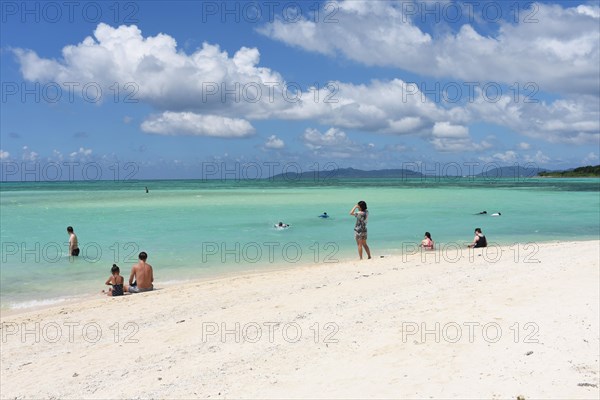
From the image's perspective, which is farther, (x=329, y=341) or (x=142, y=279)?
(x=142, y=279)

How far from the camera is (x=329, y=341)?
8.41 meters

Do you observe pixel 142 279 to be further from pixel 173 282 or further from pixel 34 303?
pixel 34 303

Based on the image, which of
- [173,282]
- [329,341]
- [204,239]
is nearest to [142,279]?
[173,282]

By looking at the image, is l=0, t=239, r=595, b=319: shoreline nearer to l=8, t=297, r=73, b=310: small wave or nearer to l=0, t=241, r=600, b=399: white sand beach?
l=8, t=297, r=73, b=310: small wave

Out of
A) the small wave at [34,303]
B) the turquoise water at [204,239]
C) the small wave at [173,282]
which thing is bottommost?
the small wave at [34,303]

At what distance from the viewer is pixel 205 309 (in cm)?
1127

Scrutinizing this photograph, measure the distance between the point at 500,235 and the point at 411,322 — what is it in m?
20.7

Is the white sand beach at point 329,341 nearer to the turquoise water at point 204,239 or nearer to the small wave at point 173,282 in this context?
the small wave at point 173,282

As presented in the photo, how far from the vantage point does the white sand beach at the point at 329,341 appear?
262 inches

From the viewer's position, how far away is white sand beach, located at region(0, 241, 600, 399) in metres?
6.65

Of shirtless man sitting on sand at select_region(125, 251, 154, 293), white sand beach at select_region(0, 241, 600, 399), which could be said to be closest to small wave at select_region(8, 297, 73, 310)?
white sand beach at select_region(0, 241, 600, 399)

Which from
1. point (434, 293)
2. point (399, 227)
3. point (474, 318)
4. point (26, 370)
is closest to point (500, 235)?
point (399, 227)

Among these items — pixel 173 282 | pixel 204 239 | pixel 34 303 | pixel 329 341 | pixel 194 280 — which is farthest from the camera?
pixel 204 239

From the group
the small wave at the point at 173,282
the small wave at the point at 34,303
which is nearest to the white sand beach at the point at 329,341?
the small wave at the point at 34,303
